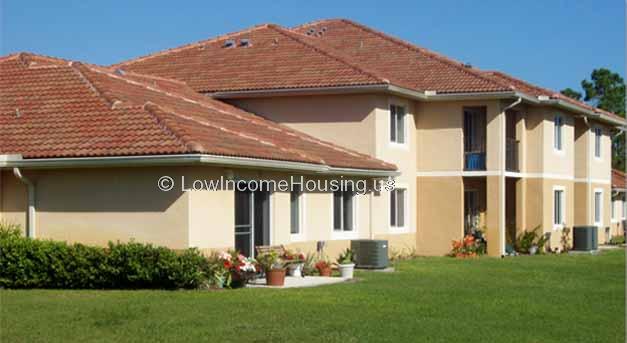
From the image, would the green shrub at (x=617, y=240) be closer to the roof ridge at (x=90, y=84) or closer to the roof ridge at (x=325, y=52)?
the roof ridge at (x=325, y=52)

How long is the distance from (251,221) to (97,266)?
418 centimetres

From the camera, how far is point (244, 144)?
71.5ft

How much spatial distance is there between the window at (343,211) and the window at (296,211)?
2.41m

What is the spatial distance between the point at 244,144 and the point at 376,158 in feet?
26.4

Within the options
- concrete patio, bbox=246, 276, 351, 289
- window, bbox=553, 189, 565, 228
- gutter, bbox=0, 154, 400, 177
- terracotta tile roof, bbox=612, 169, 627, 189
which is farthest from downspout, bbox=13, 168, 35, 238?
terracotta tile roof, bbox=612, 169, 627, 189

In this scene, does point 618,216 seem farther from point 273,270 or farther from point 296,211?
point 273,270

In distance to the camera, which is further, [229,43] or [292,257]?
[229,43]

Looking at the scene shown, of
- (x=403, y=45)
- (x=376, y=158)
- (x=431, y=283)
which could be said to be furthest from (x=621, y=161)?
(x=431, y=283)

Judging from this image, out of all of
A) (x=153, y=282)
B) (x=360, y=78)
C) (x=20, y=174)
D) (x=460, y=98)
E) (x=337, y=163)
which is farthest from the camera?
(x=460, y=98)

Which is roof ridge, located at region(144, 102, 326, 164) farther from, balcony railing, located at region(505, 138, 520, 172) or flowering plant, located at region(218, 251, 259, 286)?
balcony railing, located at region(505, 138, 520, 172)

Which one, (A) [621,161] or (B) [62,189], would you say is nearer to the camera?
(B) [62,189]

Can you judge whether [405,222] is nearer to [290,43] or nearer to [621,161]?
[290,43]

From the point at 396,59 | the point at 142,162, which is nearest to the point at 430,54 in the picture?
the point at 396,59

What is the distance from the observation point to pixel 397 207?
3133cm
